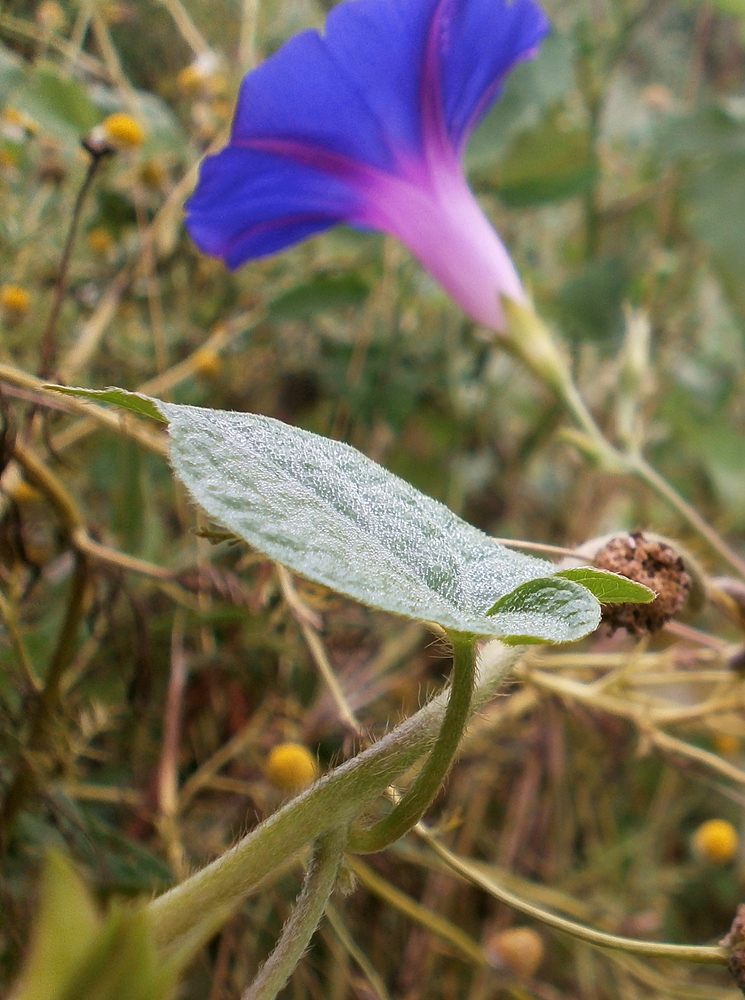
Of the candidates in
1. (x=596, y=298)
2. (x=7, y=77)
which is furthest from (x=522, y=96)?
(x=7, y=77)

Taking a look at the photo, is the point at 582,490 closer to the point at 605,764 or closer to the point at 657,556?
the point at 605,764

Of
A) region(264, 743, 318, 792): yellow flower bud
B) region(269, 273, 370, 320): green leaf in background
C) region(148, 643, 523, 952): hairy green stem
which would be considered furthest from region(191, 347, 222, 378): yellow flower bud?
region(148, 643, 523, 952): hairy green stem

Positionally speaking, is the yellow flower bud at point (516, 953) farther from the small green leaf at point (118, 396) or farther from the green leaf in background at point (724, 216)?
the green leaf in background at point (724, 216)

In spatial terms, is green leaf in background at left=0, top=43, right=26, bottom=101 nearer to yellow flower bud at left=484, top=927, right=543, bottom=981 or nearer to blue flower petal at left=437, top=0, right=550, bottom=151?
blue flower petal at left=437, top=0, right=550, bottom=151

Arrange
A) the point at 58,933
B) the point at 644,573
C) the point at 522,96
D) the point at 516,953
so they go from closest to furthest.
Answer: the point at 58,933 → the point at 644,573 → the point at 516,953 → the point at 522,96

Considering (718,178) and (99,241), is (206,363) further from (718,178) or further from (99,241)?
(718,178)

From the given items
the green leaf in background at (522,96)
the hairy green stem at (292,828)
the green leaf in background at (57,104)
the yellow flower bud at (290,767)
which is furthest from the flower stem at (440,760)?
the green leaf in background at (522,96)
